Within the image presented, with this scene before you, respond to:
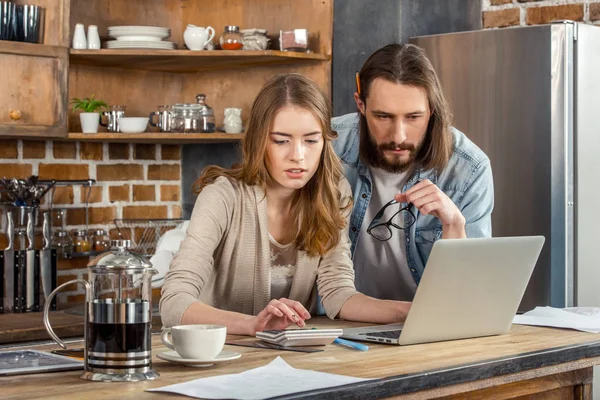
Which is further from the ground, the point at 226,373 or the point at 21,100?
the point at 21,100

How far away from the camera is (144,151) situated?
161 inches

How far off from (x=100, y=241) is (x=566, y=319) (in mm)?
2106

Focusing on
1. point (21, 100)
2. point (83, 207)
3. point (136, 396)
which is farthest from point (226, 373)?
point (83, 207)

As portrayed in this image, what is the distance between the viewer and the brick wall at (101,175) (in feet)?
12.1

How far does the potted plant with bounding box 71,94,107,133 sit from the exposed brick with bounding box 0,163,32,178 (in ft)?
0.83

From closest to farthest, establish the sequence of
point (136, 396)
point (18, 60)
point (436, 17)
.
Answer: point (136, 396) < point (18, 60) < point (436, 17)

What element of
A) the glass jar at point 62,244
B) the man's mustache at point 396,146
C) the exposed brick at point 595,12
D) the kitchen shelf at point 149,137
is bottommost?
the glass jar at point 62,244

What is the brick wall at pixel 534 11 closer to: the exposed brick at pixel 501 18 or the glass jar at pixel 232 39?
the exposed brick at pixel 501 18

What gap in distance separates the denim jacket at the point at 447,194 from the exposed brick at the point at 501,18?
4.40 feet

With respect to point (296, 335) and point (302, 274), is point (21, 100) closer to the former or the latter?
point (302, 274)

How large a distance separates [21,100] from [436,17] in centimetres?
158

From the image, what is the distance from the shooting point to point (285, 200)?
8.00 feet

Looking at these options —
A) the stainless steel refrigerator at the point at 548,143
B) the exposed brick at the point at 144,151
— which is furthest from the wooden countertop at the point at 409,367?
the exposed brick at the point at 144,151

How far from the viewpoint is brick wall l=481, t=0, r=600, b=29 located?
3.73m
